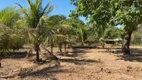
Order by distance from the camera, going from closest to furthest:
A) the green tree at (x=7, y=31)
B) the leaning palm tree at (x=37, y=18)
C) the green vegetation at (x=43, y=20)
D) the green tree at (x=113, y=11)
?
the green tree at (x=7, y=31), the green vegetation at (x=43, y=20), the leaning palm tree at (x=37, y=18), the green tree at (x=113, y=11)

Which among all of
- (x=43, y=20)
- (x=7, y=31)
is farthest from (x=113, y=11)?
(x=7, y=31)

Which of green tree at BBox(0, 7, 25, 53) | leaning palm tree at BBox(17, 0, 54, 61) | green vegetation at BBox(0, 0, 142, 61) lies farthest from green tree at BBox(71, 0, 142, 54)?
green tree at BBox(0, 7, 25, 53)

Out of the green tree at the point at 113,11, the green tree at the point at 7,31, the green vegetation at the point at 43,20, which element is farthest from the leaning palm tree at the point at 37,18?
the green tree at the point at 113,11

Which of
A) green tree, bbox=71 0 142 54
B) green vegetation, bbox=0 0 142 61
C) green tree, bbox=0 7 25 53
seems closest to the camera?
green tree, bbox=0 7 25 53

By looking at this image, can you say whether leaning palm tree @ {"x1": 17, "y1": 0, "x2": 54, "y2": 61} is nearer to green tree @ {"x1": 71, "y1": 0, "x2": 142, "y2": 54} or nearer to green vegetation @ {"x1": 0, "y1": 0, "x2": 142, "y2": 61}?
green vegetation @ {"x1": 0, "y1": 0, "x2": 142, "y2": 61}

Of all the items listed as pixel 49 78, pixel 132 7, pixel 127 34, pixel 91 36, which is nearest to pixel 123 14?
pixel 132 7

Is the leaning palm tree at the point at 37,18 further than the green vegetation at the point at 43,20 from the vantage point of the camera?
Yes

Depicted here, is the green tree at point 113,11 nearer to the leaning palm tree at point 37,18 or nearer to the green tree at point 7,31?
the leaning palm tree at point 37,18

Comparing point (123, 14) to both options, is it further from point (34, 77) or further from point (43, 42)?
point (34, 77)

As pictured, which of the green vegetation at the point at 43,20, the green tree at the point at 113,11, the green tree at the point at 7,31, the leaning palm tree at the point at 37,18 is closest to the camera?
the green tree at the point at 7,31

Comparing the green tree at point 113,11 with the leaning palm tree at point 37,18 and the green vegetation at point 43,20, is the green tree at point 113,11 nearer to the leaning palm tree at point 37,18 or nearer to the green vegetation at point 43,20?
the green vegetation at point 43,20

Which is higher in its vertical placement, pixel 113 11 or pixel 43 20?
pixel 113 11

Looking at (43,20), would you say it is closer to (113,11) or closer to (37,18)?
(37,18)

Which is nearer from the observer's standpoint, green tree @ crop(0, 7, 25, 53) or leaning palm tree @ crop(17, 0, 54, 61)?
green tree @ crop(0, 7, 25, 53)
